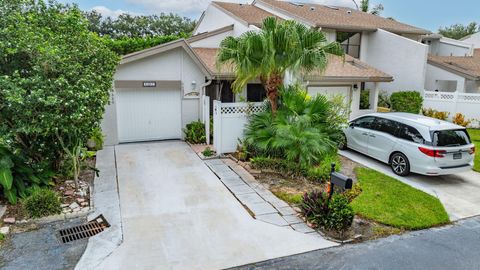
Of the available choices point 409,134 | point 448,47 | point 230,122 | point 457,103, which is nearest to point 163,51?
point 230,122

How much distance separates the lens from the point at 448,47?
25.4 m

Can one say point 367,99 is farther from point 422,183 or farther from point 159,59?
point 159,59

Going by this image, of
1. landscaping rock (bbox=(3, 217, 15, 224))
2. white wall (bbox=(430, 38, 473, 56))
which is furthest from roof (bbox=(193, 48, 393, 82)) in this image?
white wall (bbox=(430, 38, 473, 56))

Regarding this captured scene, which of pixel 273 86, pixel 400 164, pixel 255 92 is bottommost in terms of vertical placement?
pixel 400 164

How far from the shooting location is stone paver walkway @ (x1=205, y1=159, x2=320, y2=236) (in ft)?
21.9

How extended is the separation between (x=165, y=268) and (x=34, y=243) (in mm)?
2578

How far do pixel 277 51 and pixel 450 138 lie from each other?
5.42 metres

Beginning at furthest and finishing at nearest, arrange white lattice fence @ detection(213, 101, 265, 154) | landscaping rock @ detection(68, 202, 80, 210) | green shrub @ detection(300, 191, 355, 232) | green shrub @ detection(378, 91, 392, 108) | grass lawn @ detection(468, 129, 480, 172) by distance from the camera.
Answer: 1. green shrub @ detection(378, 91, 392, 108)
2. white lattice fence @ detection(213, 101, 265, 154)
3. grass lawn @ detection(468, 129, 480, 172)
4. landscaping rock @ detection(68, 202, 80, 210)
5. green shrub @ detection(300, 191, 355, 232)

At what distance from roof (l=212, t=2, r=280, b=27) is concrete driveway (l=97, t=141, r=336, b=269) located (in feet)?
32.8

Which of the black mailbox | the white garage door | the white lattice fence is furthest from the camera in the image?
the white garage door

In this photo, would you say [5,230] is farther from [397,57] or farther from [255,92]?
[397,57]

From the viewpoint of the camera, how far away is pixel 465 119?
17.2m

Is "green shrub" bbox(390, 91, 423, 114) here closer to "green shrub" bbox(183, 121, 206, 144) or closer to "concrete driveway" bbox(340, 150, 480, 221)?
"concrete driveway" bbox(340, 150, 480, 221)

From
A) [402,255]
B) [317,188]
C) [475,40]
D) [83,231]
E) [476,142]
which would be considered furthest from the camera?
[475,40]
